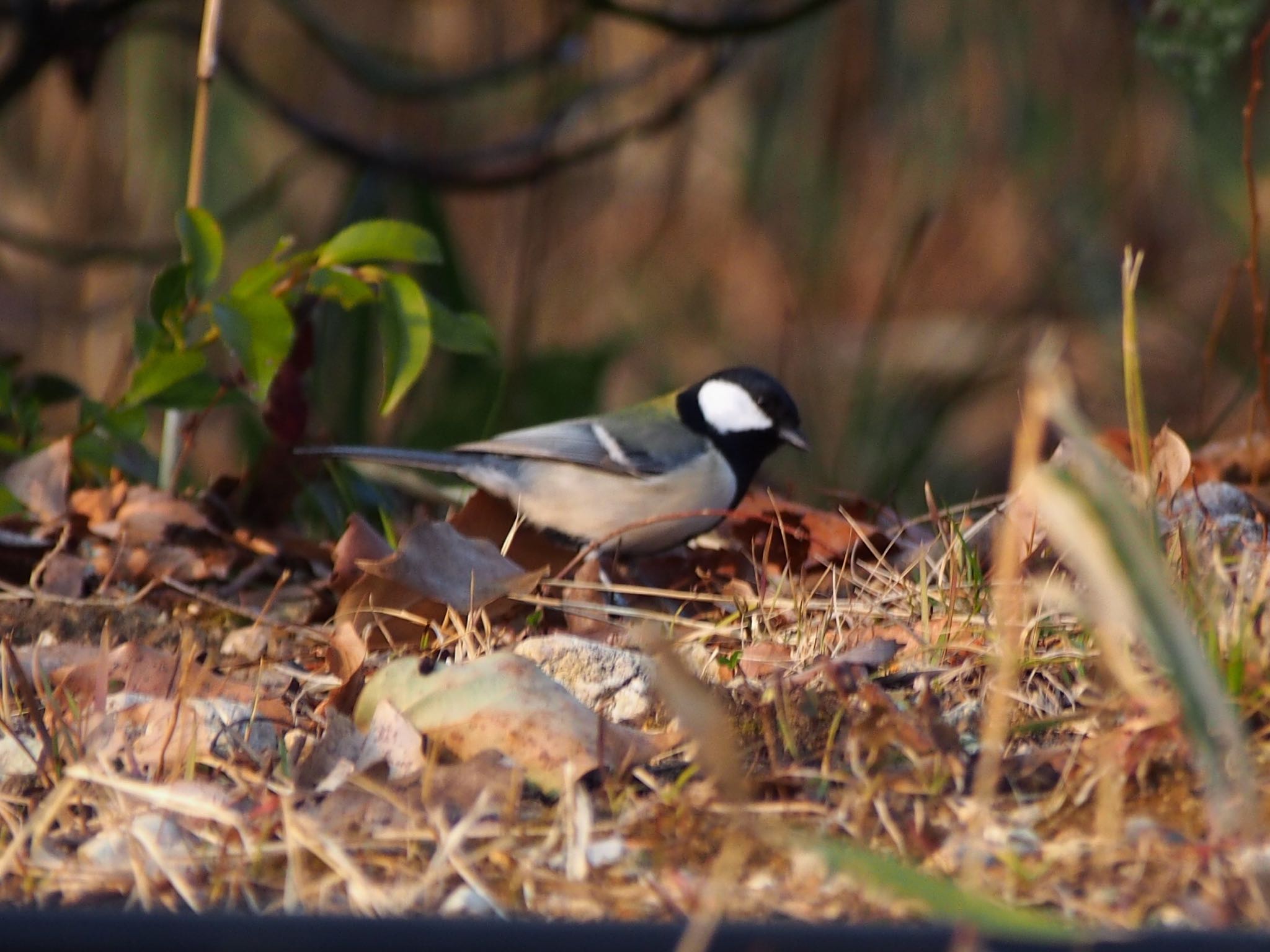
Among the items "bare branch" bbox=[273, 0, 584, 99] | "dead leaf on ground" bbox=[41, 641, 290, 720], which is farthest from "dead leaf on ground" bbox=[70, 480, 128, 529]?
"bare branch" bbox=[273, 0, 584, 99]

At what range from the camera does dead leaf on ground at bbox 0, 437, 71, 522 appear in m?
2.65

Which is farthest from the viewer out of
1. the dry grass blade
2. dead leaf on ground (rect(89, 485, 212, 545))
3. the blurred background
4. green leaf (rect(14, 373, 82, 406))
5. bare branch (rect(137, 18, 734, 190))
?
the blurred background

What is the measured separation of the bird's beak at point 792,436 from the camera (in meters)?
3.70

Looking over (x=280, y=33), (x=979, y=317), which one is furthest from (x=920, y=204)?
(x=280, y=33)

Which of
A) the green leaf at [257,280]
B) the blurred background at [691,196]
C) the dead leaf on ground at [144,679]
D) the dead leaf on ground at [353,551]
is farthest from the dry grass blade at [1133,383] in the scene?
the blurred background at [691,196]

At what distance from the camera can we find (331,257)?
2.52 m

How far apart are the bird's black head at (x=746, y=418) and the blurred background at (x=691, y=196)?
453 mm

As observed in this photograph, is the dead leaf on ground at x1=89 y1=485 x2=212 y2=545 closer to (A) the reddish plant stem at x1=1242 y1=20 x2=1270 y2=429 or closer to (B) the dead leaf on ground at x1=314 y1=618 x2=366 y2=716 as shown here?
(B) the dead leaf on ground at x1=314 y1=618 x2=366 y2=716

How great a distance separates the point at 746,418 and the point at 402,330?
4.61 feet

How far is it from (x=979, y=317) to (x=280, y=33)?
134 inches

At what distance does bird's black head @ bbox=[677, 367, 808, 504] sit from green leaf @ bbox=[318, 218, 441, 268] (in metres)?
1.33

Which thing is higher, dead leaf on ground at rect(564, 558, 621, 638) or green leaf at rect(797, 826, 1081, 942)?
green leaf at rect(797, 826, 1081, 942)

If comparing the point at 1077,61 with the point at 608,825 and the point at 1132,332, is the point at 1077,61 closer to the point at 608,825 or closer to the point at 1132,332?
the point at 1132,332

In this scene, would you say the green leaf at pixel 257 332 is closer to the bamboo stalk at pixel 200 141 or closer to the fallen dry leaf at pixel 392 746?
the bamboo stalk at pixel 200 141
